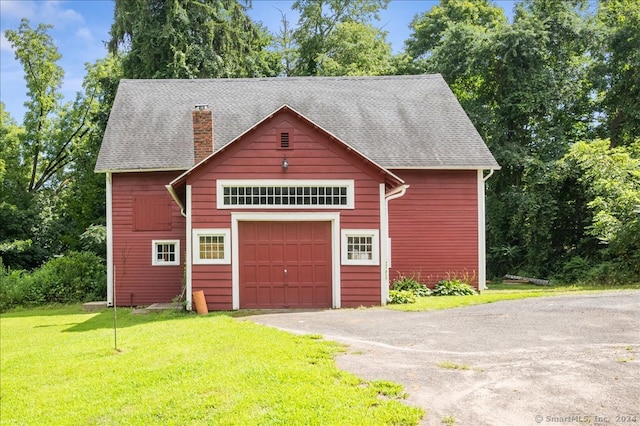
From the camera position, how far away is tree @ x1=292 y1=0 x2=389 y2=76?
36.8 m

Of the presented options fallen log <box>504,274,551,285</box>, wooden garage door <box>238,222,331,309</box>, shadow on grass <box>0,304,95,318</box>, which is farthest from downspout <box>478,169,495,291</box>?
shadow on grass <box>0,304,95,318</box>

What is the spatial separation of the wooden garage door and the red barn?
0.03 m

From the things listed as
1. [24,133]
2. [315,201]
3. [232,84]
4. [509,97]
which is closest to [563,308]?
[315,201]

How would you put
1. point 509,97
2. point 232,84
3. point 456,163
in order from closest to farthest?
1. point 456,163
2. point 232,84
3. point 509,97

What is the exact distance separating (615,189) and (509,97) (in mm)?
9453

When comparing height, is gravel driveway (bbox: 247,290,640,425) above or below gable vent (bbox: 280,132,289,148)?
below

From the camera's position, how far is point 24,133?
29953mm

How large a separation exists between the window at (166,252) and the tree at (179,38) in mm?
12138

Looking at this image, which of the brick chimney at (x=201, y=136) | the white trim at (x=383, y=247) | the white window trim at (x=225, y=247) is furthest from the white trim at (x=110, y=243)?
the white trim at (x=383, y=247)

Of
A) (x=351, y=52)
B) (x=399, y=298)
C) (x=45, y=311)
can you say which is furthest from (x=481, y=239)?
(x=351, y=52)

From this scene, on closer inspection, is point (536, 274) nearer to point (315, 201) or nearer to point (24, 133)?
point (315, 201)

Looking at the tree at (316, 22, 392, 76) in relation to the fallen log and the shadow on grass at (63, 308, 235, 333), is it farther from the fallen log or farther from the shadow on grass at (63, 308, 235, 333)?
the shadow on grass at (63, 308, 235, 333)

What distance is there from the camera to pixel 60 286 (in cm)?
1828

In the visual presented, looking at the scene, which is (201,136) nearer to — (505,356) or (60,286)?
(60,286)
